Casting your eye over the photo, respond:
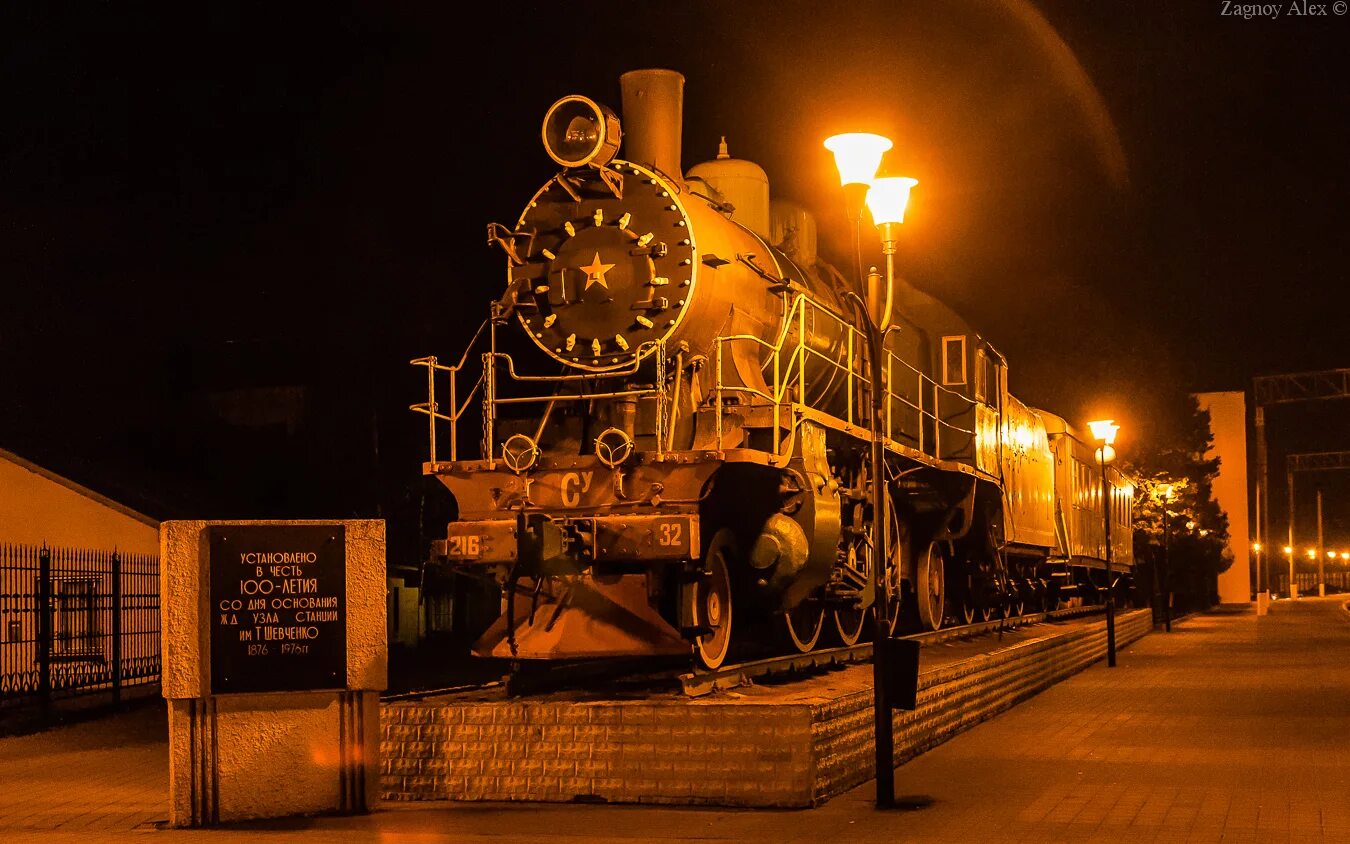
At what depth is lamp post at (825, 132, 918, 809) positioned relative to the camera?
9844mm

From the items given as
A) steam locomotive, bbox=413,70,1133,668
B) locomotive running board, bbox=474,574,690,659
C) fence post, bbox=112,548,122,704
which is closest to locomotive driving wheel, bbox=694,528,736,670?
steam locomotive, bbox=413,70,1133,668

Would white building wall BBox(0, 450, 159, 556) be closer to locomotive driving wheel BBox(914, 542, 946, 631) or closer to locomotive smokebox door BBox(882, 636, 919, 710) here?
locomotive driving wheel BBox(914, 542, 946, 631)

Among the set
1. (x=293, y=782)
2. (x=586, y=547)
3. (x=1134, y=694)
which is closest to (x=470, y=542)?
(x=586, y=547)

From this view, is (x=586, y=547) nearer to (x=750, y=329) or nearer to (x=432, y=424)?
(x=432, y=424)

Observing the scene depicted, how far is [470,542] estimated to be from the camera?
10984 mm

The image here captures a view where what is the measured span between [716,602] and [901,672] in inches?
80.5

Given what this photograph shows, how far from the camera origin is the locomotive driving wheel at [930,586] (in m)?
17.4

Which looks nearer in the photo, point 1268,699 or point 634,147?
point 634,147

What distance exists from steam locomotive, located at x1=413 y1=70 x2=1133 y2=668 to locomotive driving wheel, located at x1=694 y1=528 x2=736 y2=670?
0.03 metres

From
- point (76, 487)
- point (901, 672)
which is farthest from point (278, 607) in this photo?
point (76, 487)

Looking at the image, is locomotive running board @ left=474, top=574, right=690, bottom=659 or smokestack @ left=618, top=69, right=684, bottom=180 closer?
locomotive running board @ left=474, top=574, right=690, bottom=659

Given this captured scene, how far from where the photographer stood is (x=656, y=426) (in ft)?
37.7

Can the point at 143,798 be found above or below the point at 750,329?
below

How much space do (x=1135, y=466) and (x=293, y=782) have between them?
46.6 metres
